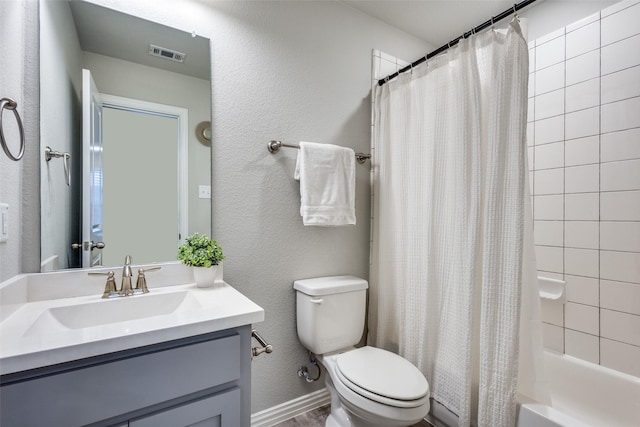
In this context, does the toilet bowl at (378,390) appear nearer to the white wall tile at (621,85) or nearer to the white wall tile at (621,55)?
the white wall tile at (621,85)

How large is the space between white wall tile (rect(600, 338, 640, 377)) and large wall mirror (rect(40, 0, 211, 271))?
2.09 metres

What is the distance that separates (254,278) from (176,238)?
431 mm

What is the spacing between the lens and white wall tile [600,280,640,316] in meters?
1.44

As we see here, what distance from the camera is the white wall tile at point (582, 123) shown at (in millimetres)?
1578

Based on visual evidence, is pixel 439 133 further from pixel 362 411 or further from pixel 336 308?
pixel 362 411

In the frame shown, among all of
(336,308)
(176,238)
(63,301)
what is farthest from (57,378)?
(336,308)

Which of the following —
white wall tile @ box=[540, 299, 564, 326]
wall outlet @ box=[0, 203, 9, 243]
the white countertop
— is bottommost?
white wall tile @ box=[540, 299, 564, 326]

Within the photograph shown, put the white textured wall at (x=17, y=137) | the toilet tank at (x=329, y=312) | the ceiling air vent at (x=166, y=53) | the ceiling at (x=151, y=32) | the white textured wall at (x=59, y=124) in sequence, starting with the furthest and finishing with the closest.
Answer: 1. the toilet tank at (x=329, y=312)
2. the ceiling air vent at (x=166, y=53)
3. the ceiling at (x=151, y=32)
4. the white textured wall at (x=59, y=124)
5. the white textured wall at (x=17, y=137)

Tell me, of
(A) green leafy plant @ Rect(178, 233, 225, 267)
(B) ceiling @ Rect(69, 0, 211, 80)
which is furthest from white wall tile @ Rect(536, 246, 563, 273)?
(B) ceiling @ Rect(69, 0, 211, 80)

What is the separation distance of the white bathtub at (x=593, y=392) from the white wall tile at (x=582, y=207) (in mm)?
773

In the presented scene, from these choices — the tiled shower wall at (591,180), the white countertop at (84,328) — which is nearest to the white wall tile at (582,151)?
the tiled shower wall at (591,180)

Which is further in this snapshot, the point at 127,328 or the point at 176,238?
the point at 176,238

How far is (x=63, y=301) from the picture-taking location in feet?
3.50

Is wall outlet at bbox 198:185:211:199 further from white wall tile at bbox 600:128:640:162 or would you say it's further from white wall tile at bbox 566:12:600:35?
white wall tile at bbox 566:12:600:35
